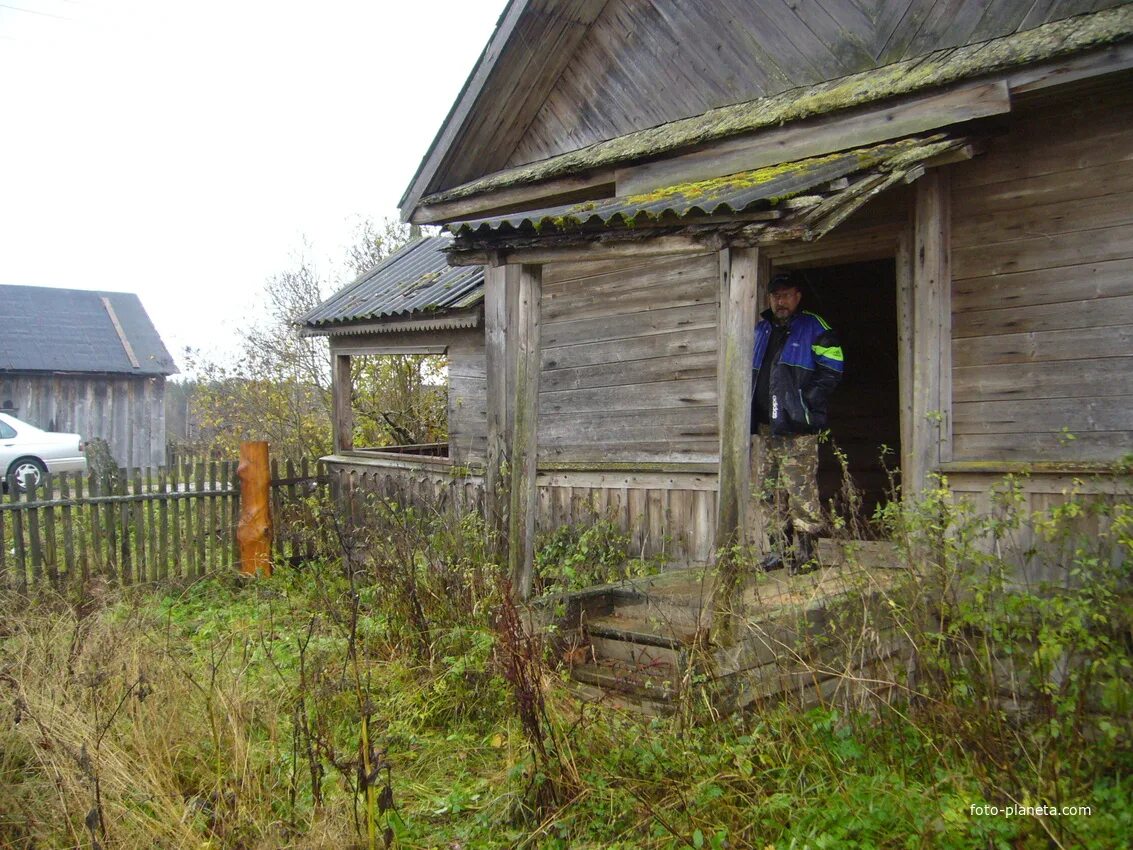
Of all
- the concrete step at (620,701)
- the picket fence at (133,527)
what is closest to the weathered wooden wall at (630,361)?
the concrete step at (620,701)

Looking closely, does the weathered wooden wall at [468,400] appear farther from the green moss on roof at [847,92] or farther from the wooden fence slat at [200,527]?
the wooden fence slat at [200,527]

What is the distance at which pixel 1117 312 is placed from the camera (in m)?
5.15

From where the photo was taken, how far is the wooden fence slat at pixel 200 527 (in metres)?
9.67

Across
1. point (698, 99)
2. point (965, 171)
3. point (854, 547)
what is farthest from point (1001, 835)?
point (698, 99)

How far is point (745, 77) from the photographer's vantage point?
718cm

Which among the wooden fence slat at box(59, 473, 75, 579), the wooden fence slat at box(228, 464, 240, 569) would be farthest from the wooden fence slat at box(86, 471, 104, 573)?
the wooden fence slat at box(228, 464, 240, 569)

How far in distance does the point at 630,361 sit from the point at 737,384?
2.95 metres

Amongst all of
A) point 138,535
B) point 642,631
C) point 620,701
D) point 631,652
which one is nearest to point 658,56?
point 642,631

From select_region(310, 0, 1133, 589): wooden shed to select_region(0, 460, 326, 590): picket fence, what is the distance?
10.2 feet

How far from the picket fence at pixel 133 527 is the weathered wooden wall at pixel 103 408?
50.8 ft

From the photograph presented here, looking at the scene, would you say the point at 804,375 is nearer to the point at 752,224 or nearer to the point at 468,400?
the point at 752,224

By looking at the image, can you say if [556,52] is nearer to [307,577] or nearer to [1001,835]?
[307,577]

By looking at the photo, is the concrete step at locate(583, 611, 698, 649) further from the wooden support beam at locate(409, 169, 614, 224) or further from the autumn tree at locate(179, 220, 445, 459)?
the autumn tree at locate(179, 220, 445, 459)

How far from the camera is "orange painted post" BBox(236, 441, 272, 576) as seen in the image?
995cm
